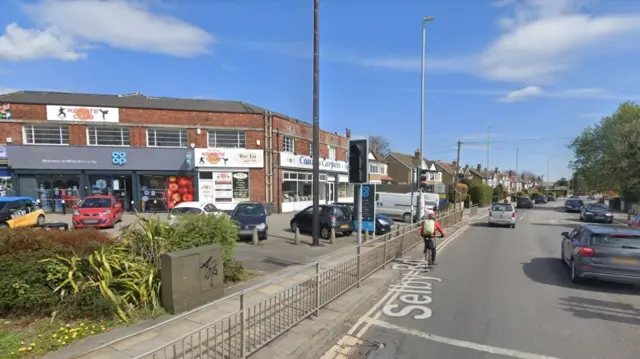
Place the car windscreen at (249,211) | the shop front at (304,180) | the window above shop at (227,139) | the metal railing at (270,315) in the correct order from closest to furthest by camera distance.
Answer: the metal railing at (270,315)
the car windscreen at (249,211)
the window above shop at (227,139)
the shop front at (304,180)

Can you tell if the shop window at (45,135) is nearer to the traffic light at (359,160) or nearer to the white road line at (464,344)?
the traffic light at (359,160)

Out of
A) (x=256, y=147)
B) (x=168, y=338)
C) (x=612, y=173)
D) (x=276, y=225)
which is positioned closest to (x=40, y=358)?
(x=168, y=338)

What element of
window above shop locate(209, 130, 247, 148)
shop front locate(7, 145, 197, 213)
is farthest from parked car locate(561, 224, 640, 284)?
shop front locate(7, 145, 197, 213)

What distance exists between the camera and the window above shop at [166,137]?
976 inches

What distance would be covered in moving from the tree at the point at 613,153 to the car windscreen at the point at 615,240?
33.2 m

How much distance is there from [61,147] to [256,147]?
41.4 ft

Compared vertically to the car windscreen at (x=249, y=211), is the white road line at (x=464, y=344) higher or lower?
lower

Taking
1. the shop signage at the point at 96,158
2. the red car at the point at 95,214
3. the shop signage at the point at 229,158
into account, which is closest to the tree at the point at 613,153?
the shop signage at the point at 229,158

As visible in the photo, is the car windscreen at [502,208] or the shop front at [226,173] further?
the shop front at [226,173]

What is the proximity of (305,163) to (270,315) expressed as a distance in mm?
25762

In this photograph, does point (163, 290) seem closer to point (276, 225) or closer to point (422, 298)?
point (422, 298)

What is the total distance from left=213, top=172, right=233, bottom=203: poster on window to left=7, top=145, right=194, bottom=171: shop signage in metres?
2.00

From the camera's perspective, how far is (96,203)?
17.0 m

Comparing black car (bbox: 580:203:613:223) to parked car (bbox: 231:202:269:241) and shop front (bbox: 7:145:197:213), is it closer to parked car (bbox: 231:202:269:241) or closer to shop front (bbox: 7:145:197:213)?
parked car (bbox: 231:202:269:241)
